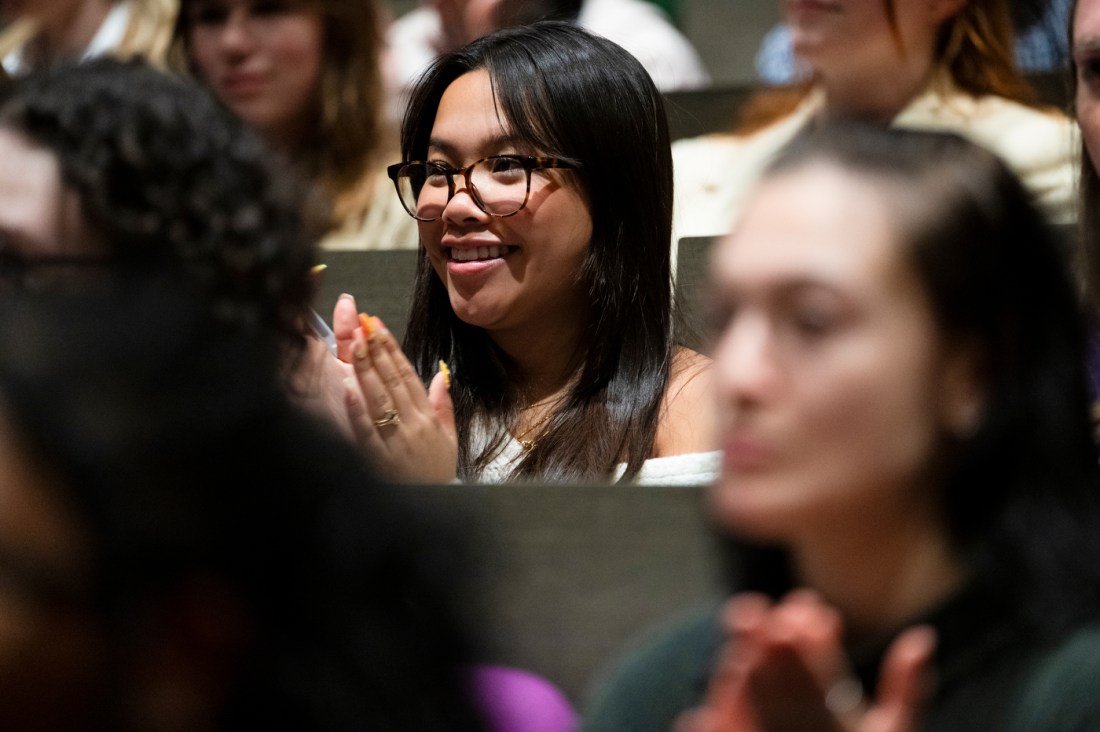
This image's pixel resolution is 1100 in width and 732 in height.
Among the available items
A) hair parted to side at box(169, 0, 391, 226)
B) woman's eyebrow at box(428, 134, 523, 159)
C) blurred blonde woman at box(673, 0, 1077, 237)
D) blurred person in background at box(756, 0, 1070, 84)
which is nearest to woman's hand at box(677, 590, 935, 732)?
woman's eyebrow at box(428, 134, 523, 159)

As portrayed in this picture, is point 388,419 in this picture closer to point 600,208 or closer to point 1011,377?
point 600,208

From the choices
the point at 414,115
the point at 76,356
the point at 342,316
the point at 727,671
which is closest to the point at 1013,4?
the point at 414,115

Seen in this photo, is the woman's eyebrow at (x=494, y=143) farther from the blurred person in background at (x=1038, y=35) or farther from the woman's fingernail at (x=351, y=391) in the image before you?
the blurred person in background at (x=1038, y=35)

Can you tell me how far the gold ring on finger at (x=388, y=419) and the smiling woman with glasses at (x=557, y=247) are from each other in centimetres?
16

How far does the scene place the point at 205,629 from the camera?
64 cm

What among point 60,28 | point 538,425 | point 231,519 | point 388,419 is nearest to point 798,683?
point 231,519

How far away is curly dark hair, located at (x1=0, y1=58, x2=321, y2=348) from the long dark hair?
0.52 m

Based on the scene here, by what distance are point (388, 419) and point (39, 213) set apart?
0.44 metres

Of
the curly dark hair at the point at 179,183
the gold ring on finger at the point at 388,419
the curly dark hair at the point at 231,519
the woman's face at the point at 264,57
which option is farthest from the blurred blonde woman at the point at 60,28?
the curly dark hair at the point at 231,519

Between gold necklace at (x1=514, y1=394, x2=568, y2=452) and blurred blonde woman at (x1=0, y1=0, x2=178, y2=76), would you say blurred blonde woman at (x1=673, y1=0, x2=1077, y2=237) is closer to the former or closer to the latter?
gold necklace at (x1=514, y1=394, x2=568, y2=452)

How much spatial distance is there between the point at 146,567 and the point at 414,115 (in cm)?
124

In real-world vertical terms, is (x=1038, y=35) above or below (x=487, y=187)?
below

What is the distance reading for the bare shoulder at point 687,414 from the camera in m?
1.61

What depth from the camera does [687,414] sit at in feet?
5.36
